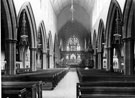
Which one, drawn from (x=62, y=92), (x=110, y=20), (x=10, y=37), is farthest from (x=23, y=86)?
(x=110, y=20)

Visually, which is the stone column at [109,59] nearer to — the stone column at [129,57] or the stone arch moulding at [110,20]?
the stone arch moulding at [110,20]

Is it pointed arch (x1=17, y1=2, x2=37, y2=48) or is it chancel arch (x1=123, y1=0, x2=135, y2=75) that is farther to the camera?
pointed arch (x1=17, y1=2, x2=37, y2=48)

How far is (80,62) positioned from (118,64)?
423 inches

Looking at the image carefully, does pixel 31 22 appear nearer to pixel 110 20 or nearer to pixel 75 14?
pixel 110 20

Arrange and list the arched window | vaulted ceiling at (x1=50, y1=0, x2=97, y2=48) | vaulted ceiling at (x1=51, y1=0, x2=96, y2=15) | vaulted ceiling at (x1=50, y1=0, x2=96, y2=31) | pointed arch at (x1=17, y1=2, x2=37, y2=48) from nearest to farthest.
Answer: pointed arch at (x1=17, y1=2, x2=37, y2=48)
vaulted ceiling at (x1=51, y1=0, x2=96, y2=15)
vaulted ceiling at (x1=50, y1=0, x2=96, y2=31)
vaulted ceiling at (x1=50, y1=0, x2=97, y2=48)
the arched window

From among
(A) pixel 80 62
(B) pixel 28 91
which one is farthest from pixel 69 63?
(B) pixel 28 91

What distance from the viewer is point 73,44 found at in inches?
1638

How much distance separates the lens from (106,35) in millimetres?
19438

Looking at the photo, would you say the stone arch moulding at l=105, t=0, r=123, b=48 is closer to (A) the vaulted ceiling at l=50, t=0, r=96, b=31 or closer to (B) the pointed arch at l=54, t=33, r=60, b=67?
(B) the pointed arch at l=54, t=33, r=60, b=67

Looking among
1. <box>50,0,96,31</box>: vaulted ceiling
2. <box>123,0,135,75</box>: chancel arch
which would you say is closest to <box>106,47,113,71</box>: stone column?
<box>123,0,135,75</box>: chancel arch

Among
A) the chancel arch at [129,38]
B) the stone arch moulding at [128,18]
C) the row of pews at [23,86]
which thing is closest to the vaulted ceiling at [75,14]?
the stone arch moulding at [128,18]

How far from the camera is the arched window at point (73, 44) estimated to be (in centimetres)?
4169

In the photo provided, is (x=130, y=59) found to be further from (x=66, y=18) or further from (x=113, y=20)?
(x=66, y=18)

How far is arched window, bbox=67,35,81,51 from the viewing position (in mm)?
41688
